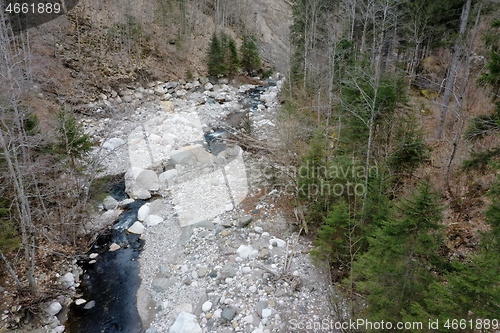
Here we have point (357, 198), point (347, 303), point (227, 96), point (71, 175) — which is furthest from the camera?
point (227, 96)

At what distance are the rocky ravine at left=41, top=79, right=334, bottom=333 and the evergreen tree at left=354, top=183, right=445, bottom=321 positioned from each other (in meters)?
1.55

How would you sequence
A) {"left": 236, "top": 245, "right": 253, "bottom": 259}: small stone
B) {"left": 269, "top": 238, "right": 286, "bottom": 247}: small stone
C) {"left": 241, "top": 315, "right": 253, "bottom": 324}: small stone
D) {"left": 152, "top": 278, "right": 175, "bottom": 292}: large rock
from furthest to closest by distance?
{"left": 269, "top": 238, "right": 286, "bottom": 247}: small stone < {"left": 236, "top": 245, "right": 253, "bottom": 259}: small stone < {"left": 152, "top": 278, "right": 175, "bottom": 292}: large rock < {"left": 241, "top": 315, "right": 253, "bottom": 324}: small stone

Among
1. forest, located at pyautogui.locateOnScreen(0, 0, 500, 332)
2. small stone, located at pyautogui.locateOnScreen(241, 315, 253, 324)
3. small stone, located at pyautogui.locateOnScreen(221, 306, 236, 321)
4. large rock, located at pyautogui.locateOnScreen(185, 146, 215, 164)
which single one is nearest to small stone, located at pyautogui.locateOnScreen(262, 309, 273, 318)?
small stone, located at pyautogui.locateOnScreen(241, 315, 253, 324)

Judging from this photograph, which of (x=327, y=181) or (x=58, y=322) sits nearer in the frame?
(x=58, y=322)

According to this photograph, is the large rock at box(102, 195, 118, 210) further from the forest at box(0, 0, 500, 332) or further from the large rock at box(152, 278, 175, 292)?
the large rock at box(152, 278, 175, 292)

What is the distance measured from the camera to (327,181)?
8.55 metres

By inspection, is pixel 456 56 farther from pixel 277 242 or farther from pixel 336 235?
pixel 277 242

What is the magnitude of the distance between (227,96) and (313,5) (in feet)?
32.0

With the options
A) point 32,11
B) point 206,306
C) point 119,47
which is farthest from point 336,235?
point 32,11

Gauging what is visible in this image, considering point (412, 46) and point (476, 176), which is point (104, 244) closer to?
point (476, 176)

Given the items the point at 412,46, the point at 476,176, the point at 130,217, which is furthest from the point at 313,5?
the point at 130,217
